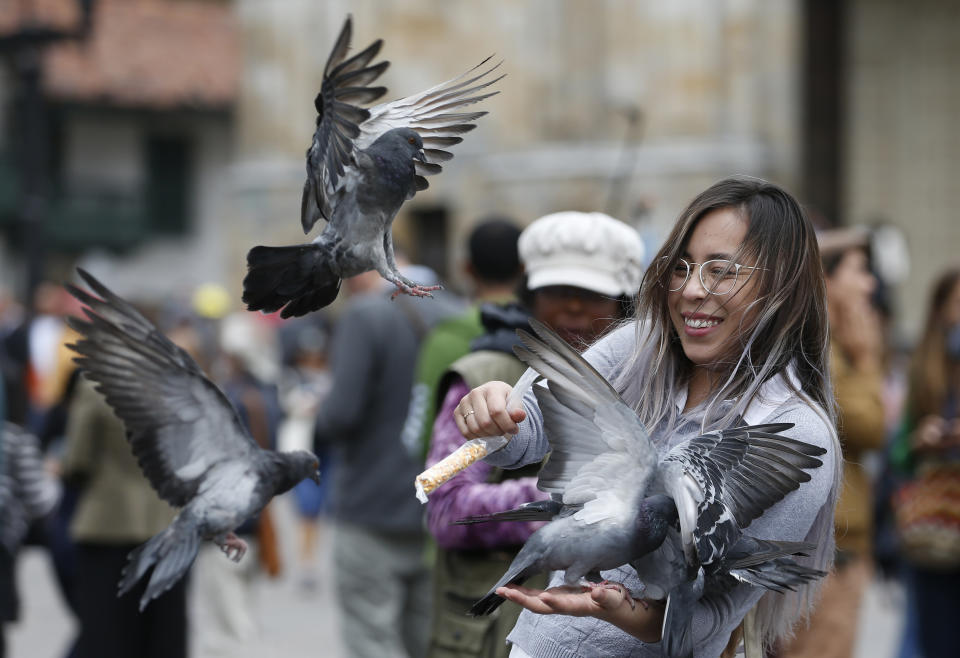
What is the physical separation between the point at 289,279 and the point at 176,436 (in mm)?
465

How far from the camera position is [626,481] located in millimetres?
2047

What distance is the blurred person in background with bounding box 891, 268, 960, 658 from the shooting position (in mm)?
5684

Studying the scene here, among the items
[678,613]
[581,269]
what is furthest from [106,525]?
[678,613]

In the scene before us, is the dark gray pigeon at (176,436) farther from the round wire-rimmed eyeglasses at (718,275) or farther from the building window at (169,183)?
the building window at (169,183)

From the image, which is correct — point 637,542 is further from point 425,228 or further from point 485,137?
point 425,228

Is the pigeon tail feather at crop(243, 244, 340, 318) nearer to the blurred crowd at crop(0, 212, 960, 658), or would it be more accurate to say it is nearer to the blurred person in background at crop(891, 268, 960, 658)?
the blurred crowd at crop(0, 212, 960, 658)

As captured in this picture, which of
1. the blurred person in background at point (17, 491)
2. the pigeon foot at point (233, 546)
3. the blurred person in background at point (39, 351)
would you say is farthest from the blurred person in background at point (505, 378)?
the blurred person in background at point (39, 351)

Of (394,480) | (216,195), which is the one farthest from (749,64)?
(216,195)

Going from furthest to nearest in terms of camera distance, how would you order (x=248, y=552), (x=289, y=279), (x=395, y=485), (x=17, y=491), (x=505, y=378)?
(x=248, y=552) → (x=395, y=485) → (x=17, y=491) → (x=505, y=378) → (x=289, y=279)

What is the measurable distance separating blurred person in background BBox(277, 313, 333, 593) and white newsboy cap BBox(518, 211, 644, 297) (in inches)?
217

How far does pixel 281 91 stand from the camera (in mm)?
20969

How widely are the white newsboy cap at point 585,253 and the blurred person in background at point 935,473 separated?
2807 mm

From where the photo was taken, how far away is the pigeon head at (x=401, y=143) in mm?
1944

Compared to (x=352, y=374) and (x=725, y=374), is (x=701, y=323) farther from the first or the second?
(x=352, y=374)
